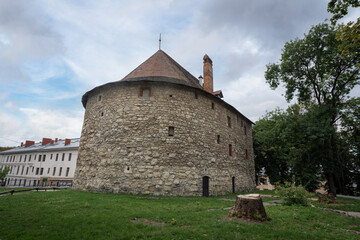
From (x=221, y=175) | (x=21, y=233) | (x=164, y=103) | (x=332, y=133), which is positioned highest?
(x=164, y=103)

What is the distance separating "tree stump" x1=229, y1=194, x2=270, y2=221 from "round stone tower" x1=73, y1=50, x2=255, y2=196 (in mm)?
6147

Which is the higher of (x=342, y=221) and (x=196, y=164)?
(x=196, y=164)

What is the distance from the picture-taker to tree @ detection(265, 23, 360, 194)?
1491cm

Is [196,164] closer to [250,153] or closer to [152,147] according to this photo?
[152,147]

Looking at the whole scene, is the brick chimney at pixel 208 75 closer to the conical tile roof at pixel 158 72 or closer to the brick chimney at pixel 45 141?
the conical tile roof at pixel 158 72

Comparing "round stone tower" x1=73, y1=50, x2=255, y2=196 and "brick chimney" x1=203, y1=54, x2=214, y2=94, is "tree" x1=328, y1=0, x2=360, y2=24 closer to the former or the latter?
"round stone tower" x1=73, y1=50, x2=255, y2=196

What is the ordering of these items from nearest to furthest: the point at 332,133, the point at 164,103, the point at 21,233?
the point at 21,233 → the point at 164,103 → the point at 332,133

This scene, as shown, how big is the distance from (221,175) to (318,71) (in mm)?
11254

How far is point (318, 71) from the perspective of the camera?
1625 centimetres

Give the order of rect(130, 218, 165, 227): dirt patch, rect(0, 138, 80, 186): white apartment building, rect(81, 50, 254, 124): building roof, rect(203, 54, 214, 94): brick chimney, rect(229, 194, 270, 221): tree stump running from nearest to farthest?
rect(130, 218, 165, 227): dirt patch, rect(229, 194, 270, 221): tree stump, rect(81, 50, 254, 124): building roof, rect(203, 54, 214, 94): brick chimney, rect(0, 138, 80, 186): white apartment building

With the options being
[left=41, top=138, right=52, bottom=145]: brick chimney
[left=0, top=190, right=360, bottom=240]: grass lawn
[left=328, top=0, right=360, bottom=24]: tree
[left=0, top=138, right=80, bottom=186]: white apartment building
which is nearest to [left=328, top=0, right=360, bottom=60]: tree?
[left=328, top=0, right=360, bottom=24]: tree

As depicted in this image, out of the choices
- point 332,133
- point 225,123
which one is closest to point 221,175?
point 225,123

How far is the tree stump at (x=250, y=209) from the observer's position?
603cm

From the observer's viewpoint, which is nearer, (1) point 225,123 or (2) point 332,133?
(2) point 332,133
